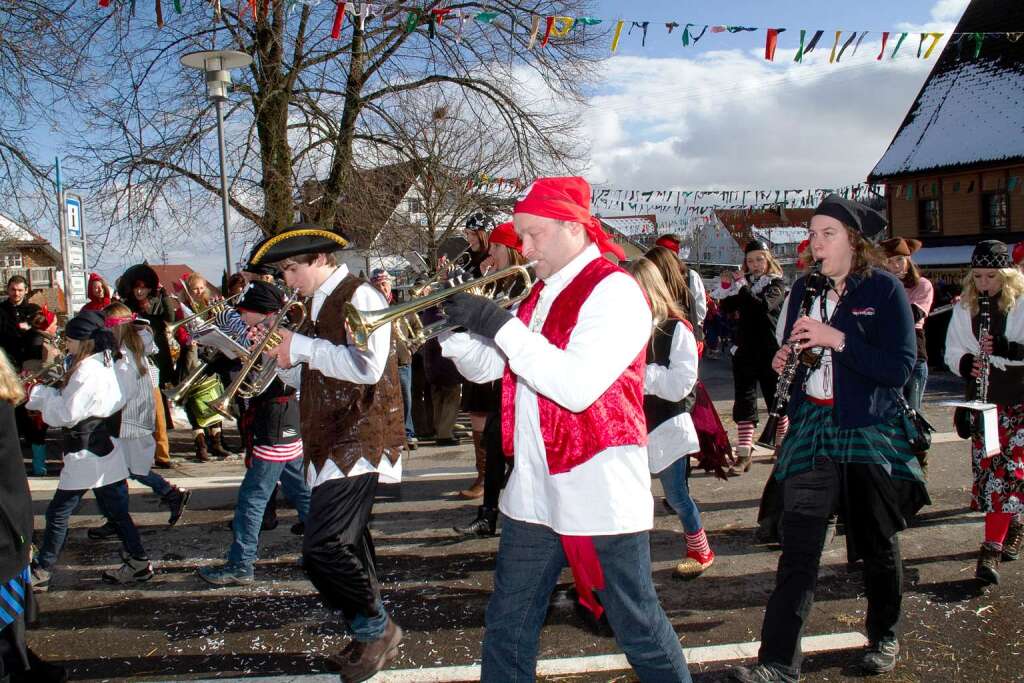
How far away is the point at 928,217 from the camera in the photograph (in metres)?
26.9

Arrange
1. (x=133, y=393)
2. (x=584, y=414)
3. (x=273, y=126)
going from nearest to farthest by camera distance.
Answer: (x=584, y=414)
(x=133, y=393)
(x=273, y=126)

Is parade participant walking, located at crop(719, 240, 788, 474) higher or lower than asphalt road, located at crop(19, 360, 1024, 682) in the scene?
higher

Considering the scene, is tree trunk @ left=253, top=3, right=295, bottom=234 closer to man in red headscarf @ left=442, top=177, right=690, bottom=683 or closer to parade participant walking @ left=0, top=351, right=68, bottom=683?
parade participant walking @ left=0, top=351, right=68, bottom=683

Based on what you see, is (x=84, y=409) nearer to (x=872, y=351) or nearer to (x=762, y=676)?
(x=762, y=676)

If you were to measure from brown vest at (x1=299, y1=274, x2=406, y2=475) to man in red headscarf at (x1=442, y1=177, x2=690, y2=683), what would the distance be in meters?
0.96

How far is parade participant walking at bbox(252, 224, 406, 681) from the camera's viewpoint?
3359 millimetres

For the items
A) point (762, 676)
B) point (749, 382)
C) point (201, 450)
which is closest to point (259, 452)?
point (762, 676)

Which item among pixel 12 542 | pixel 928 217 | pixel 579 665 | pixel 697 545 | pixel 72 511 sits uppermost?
pixel 928 217

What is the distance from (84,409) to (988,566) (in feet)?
16.7

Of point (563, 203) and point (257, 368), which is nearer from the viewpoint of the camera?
point (563, 203)

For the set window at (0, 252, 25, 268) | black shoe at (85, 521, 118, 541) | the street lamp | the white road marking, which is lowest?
the white road marking

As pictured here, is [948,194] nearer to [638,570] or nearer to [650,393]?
[650,393]

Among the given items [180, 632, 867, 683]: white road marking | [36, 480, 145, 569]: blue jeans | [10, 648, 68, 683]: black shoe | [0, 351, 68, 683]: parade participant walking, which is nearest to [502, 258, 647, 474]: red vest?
[180, 632, 867, 683]: white road marking

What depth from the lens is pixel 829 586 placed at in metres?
4.41
